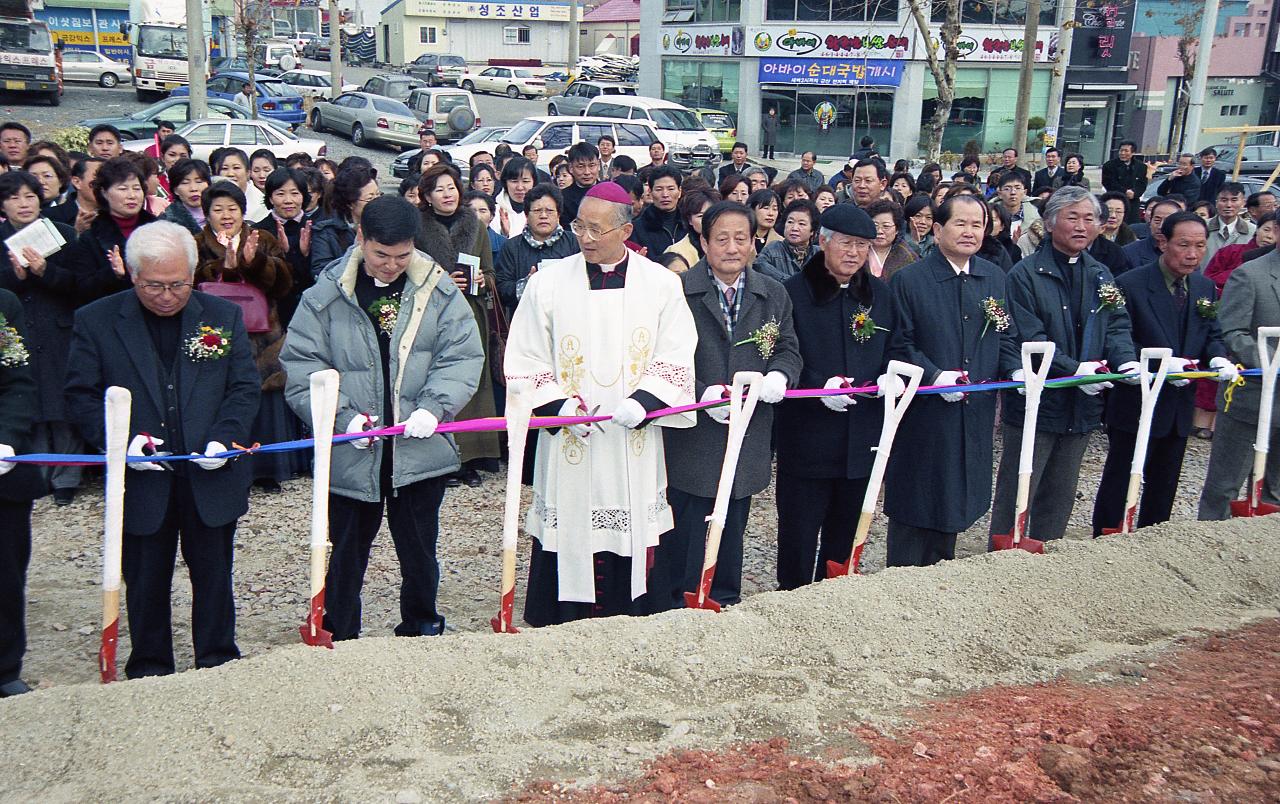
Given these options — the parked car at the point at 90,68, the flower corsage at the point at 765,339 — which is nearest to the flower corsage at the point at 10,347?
the flower corsage at the point at 765,339

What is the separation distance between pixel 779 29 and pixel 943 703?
33.4 meters

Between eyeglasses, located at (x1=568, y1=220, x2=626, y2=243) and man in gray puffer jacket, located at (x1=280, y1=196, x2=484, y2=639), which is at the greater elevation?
eyeglasses, located at (x1=568, y1=220, x2=626, y2=243)

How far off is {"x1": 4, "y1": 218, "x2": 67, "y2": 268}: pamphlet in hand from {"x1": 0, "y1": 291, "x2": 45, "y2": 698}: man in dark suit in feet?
5.74

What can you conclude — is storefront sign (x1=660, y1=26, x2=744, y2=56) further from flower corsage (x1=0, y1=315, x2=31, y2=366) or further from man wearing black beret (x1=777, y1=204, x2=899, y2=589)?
flower corsage (x1=0, y1=315, x2=31, y2=366)

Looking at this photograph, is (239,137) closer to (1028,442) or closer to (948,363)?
(948,363)

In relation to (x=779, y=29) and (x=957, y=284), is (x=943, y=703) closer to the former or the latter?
(x=957, y=284)

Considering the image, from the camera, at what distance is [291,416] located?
23.0ft

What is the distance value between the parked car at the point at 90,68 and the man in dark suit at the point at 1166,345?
1576 inches

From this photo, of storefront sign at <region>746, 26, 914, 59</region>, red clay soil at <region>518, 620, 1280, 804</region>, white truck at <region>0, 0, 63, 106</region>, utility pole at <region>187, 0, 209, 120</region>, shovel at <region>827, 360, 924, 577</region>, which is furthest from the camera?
storefront sign at <region>746, 26, 914, 59</region>

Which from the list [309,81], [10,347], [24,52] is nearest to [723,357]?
[10,347]

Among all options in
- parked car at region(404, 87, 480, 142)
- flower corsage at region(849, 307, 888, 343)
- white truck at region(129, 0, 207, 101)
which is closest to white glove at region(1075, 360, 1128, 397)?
flower corsage at region(849, 307, 888, 343)

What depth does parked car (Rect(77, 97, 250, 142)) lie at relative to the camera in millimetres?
21000

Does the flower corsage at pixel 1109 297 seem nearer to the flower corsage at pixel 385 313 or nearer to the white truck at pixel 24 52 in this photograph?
the flower corsage at pixel 385 313

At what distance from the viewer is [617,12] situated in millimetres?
63906
